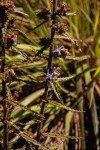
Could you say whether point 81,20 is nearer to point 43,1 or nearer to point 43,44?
point 43,1

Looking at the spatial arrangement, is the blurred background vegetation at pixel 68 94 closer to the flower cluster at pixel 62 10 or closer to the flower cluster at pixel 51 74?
the flower cluster at pixel 51 74

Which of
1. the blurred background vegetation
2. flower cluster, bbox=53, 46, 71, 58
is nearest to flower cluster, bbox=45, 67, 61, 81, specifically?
flower cluster, bbox=53, 46, 71, 58

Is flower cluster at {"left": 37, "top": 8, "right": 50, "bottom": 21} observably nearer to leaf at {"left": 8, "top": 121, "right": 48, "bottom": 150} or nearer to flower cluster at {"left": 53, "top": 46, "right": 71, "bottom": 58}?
flower cluster at {"left": 53, "top": 46, "right": 71, "bottom": 58}

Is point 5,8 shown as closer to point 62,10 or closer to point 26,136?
point 62,10

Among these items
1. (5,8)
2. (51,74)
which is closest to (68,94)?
(51,74)

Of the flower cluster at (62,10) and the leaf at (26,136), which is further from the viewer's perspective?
the leaf at (26,136)

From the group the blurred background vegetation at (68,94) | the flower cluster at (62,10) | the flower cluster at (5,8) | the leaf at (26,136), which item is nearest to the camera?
the flower cluster at (5,8)

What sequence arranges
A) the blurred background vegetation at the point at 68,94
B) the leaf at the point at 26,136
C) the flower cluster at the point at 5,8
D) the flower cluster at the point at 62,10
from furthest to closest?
the blurred background vegetation at the point at 68,94, the leaf at the point at 26,136, the flower cluster at the point at 62,10, the flower cluster at the point at 5,8

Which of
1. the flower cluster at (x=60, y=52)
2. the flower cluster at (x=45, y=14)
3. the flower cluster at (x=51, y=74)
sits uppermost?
the flower cluster at (x=45, y=14)

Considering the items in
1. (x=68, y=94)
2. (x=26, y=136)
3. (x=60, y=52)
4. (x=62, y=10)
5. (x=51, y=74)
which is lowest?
(x=68, y=94)

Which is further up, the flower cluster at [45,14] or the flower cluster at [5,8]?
the flower cluster at [5,8]

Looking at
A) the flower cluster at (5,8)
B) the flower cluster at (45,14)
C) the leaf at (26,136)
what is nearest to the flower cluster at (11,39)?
Result: the flower cluster at (5,8)
